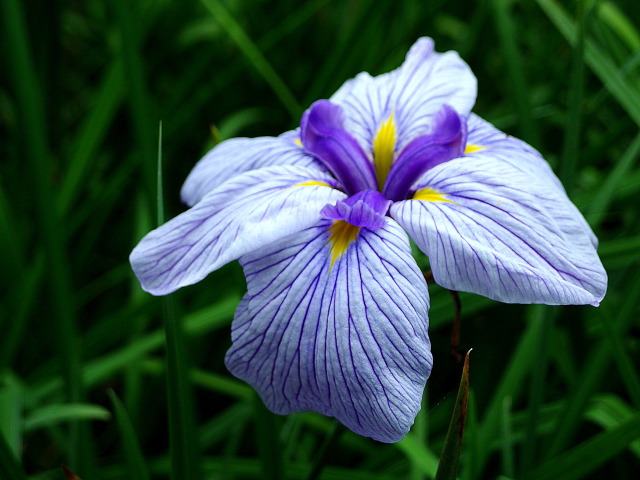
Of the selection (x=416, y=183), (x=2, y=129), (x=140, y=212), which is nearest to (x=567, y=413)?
(x=416, y=183)

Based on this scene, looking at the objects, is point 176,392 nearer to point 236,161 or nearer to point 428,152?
point 236,161

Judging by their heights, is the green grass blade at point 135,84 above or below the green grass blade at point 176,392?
above

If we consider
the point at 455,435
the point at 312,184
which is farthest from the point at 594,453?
the point at 312,184

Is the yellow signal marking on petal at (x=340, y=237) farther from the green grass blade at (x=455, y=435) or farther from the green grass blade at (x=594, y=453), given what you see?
the green grass blade at (x=594, y=453)

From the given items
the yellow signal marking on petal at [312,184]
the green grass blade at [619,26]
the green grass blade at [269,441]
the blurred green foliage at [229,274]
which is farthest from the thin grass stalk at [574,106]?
the green grass blade at [619,26]

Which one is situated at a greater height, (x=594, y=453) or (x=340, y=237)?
(x=340, y=237)

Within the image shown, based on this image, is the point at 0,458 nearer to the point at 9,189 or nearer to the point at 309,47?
the point at 9,189

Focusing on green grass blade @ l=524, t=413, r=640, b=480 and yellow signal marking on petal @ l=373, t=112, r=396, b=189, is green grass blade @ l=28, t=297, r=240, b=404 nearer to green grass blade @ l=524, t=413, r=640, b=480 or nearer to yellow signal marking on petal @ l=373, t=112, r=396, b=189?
yellow signal marking on petal @ l=373, t=112, r=396, b=189
